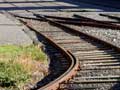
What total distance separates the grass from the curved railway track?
1.77ft

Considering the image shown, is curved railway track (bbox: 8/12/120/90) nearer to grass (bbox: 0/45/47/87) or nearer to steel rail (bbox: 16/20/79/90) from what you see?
steel rail (bbox: 16/20/79/90)

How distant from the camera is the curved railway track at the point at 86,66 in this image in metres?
9.45

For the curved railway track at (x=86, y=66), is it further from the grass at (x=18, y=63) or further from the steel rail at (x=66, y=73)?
the grass at (x=18, y=63)

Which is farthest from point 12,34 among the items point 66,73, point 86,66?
→ point 66,73

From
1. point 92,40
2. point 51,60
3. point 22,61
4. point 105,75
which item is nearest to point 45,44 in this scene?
point 92,40

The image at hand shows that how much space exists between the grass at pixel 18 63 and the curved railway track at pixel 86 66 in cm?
54

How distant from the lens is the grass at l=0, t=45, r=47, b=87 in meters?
9.88

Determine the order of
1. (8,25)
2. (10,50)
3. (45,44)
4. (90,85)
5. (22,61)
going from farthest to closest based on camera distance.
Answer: (8,25)
(45,44)
(10,50)
(22,61)
(90,85)

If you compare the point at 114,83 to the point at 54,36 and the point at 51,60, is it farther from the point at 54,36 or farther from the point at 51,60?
the point at 54,36

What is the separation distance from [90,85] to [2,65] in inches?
95.2

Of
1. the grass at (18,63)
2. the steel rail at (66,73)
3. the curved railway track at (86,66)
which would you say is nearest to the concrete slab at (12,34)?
the curved railway track at (86,66)

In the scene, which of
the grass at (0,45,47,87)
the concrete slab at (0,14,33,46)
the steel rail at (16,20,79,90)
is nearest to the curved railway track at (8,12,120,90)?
the steel rail at (16,20,79,90)

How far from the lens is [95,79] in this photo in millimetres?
10094

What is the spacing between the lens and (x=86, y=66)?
37.9 feet
